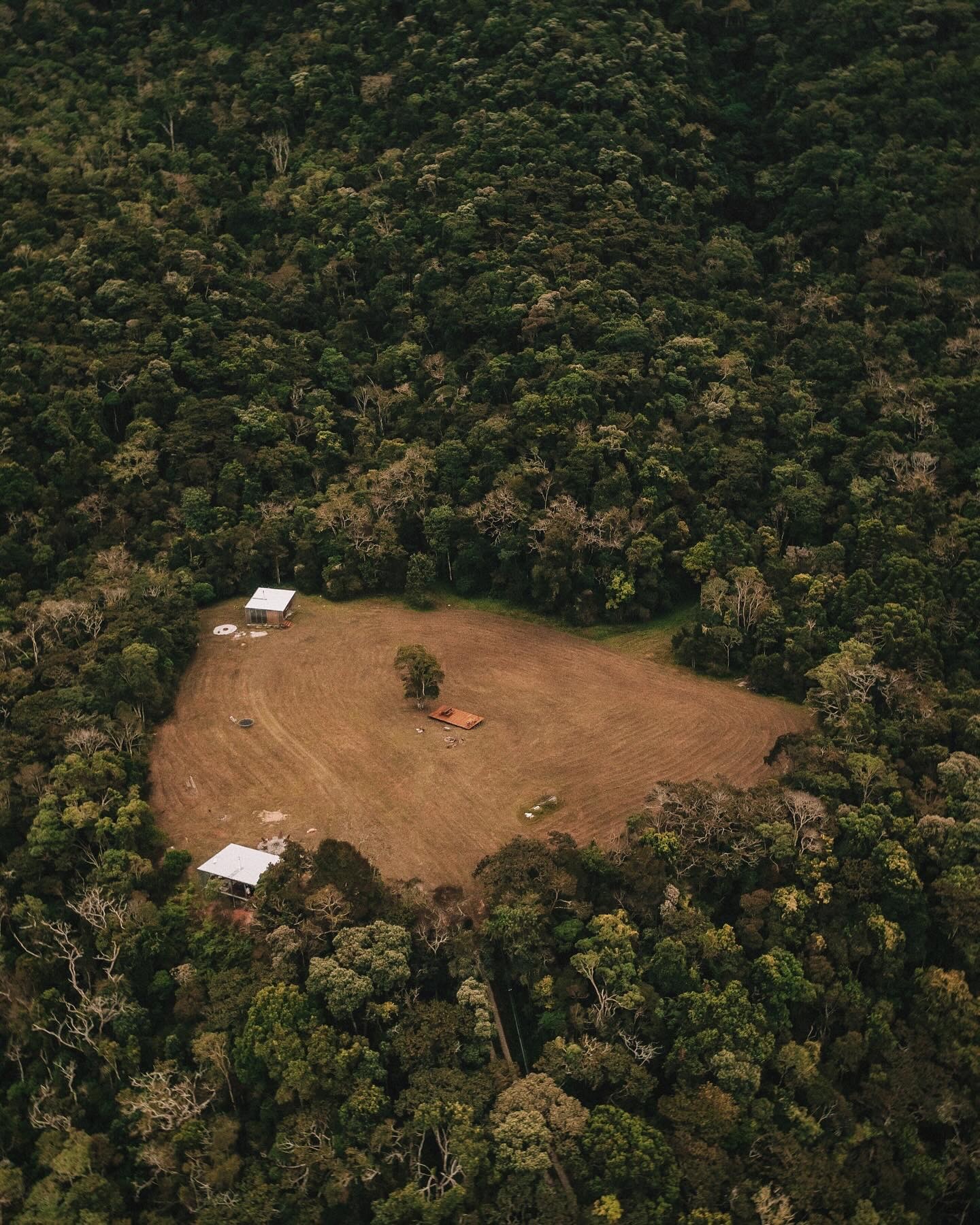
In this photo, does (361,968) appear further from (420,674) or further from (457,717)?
(420,674)

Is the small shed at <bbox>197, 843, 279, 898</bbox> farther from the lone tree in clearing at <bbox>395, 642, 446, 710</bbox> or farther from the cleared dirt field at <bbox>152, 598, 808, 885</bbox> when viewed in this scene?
the lone tree in clearing at <bbox>395, 642, 446, 710</bbox>

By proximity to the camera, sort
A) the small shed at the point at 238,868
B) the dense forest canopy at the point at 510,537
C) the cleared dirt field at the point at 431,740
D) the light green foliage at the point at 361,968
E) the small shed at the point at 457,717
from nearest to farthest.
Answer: the dense forest canopy at the point at 510,537, the light green foliage at the point at 361,968, the small shed at the point at 238,868, the cleared dirt field at the point at 431,740, the small shed at the point at 457,717

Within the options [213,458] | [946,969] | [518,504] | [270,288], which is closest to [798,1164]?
[946,969]

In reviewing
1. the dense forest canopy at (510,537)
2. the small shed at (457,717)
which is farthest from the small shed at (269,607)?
the small shed at (457,717)

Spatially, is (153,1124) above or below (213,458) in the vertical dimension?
below

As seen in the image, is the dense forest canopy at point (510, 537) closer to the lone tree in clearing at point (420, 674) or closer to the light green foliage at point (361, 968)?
the light green foliage at point (361, 968)

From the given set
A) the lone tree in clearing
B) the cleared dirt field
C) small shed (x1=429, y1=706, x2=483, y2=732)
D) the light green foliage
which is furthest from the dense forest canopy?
small shed (x1=429, y1=706, x2=483, y2=732)

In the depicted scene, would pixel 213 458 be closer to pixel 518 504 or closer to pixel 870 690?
pixel 518 504

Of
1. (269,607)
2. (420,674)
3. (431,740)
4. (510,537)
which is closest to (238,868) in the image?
(431,740)
